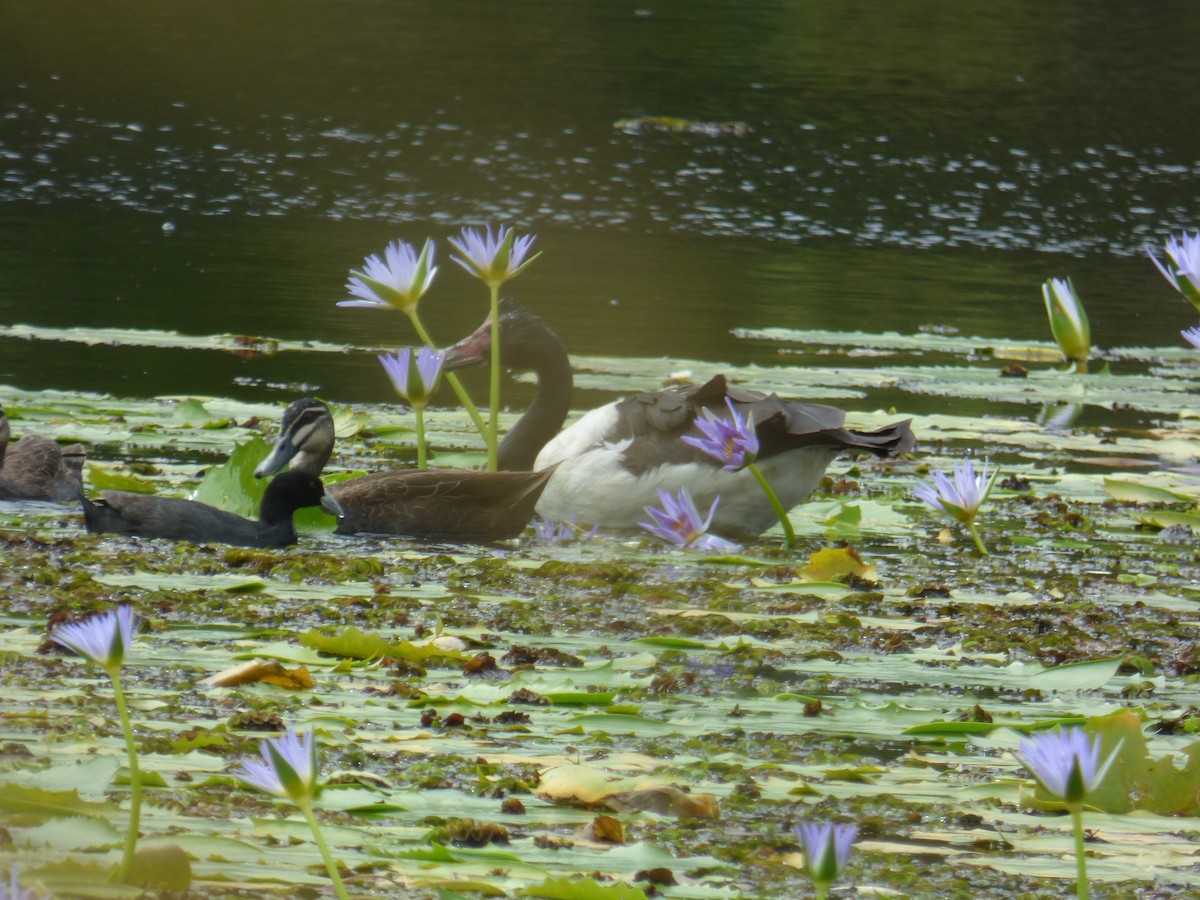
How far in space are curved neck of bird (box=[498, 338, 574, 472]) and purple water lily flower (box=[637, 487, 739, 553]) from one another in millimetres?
907

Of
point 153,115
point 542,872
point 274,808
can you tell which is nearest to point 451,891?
point 542,872

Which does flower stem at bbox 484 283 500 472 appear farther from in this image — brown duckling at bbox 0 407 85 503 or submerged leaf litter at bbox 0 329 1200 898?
brown duckling at bbox 0 407 85 503

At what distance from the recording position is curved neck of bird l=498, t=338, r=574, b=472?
6109 millimetres

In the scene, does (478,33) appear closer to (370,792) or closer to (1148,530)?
(1148,530)

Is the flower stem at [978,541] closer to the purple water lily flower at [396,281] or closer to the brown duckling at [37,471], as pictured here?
the purple water lily flower at [396,281]

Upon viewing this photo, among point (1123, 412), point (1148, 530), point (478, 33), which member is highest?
point (478, 33)

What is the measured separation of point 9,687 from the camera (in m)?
3.02

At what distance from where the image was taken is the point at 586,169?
751 inches

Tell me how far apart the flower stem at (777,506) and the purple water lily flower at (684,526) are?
0.51 feet

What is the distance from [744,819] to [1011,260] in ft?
42.1

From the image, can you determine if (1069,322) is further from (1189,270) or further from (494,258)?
(1189,270)

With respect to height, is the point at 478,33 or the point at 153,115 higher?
the point at 478,33

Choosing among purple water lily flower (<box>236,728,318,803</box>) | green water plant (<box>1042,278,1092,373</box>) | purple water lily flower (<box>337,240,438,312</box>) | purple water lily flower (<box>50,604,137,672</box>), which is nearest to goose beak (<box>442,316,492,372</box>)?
purple water lily flower (<box>337,240,438,312</box>)

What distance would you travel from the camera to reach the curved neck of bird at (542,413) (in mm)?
6109
